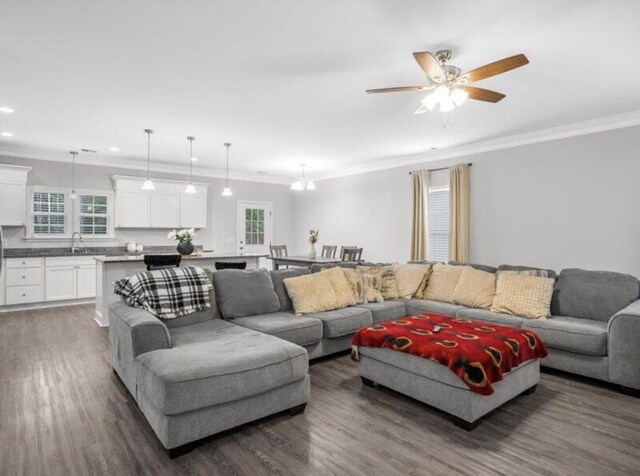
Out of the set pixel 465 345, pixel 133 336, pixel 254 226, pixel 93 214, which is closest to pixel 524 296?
pixel 465 345

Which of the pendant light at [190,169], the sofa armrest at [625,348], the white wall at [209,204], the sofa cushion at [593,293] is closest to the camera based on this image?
the sofa armrest at [625,348]

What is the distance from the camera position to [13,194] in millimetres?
6223

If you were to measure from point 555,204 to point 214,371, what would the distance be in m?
5.07

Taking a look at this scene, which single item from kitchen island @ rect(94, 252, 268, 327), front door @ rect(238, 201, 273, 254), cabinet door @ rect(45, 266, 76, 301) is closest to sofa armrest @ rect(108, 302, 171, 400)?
kitchen island @ rect(94, 252, 268, 327)

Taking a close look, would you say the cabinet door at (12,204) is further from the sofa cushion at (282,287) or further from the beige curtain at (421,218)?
the beige curtain at (421,218)

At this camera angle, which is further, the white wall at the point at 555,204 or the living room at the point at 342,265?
the white wall at the point at 555,204

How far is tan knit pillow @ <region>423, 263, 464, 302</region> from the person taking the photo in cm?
455

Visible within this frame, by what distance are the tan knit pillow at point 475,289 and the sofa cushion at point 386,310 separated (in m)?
0.64

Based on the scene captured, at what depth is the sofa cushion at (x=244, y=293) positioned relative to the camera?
365 centimetres

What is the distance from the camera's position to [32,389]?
3070 mm

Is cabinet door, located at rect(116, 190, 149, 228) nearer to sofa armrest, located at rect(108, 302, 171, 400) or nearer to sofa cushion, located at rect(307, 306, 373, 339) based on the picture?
sofa armrest, located at rect(108, 302, 171, 400)

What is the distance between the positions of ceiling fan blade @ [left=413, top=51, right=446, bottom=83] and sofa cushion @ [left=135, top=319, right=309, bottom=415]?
2.16 metres

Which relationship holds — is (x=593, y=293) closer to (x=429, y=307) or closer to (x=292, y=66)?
(x=429, y=307)

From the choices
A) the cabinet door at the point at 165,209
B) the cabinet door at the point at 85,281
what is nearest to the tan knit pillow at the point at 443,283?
the cabinet door at the point at 165,209
